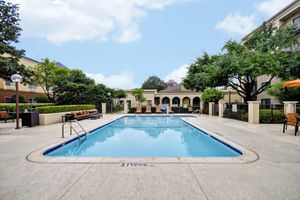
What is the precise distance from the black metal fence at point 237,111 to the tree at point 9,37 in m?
15.7

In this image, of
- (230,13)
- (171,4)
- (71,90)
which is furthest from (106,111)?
(230,13)

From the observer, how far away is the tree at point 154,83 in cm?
6544

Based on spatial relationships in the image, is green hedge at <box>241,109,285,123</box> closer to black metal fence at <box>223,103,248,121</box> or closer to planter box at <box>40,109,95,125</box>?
black metal fence at <box>223,103,248,121</box>

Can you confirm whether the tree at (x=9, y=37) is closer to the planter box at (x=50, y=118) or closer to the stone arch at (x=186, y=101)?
the planter box at (x=50, y=118)

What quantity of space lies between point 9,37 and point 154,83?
175ft

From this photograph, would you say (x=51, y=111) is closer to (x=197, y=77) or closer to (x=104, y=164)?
(x=104, y=164)

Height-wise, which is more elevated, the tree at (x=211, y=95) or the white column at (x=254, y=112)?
the tree at (x=211, y=95)

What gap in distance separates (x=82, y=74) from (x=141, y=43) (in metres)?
8.35

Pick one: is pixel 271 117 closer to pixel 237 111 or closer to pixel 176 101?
pixel 237 111

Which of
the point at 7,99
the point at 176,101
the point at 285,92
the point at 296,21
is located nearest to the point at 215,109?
the point at 285,92

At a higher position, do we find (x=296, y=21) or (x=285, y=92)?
(x=296, y=21)

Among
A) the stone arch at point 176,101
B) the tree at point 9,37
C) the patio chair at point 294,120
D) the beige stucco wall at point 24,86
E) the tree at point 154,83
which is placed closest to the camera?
the patio chair at point 294,120

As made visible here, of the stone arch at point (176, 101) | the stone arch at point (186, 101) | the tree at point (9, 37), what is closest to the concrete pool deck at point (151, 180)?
the tree at point (9, 37)

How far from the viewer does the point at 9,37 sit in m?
14.0
